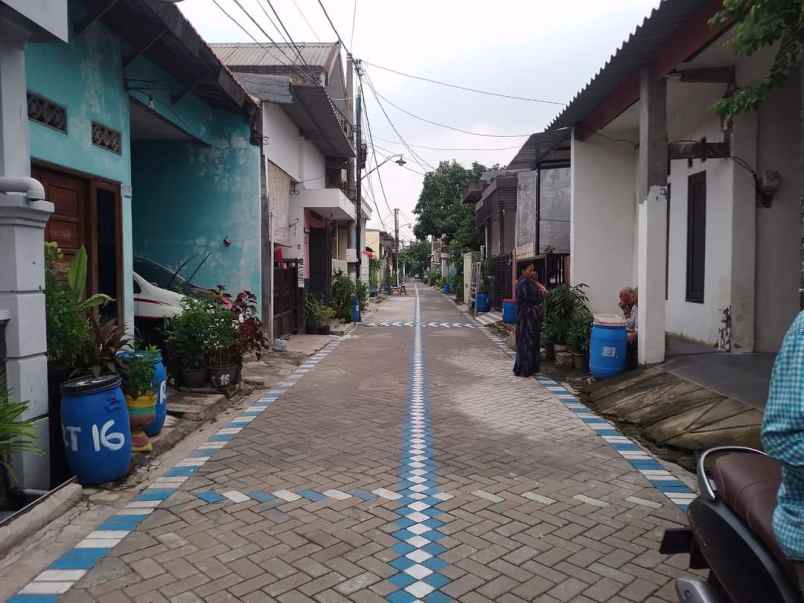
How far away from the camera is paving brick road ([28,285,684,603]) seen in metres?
3.41

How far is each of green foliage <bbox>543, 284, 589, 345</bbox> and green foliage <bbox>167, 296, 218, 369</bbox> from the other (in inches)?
231

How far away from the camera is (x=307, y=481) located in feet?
16.6

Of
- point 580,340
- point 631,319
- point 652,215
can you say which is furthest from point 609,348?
point 652,215

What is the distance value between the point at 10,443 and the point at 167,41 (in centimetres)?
557

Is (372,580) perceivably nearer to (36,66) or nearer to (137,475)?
(137,475)

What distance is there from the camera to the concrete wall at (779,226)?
332 inches

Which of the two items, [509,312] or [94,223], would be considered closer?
[94,223]

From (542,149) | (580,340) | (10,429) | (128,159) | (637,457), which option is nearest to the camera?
(10,429)

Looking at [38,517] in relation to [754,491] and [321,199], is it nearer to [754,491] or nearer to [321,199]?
[754,491]

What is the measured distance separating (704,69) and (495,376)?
539 centimetres

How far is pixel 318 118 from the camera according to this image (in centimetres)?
1526

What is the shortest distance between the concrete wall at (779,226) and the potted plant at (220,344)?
23.8 ft

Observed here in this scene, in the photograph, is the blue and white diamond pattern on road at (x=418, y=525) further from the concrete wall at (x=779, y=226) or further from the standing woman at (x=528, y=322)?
the concrete wall at (x=779, y=226)

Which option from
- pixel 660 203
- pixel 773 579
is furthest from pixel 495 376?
pixel 773 579
